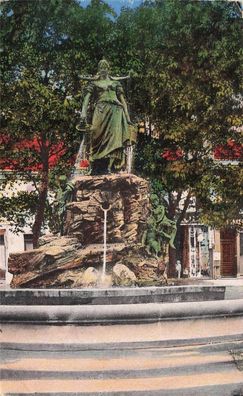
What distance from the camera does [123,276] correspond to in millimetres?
10836

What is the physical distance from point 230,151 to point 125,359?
13156mm

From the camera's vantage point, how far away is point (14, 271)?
11344mm

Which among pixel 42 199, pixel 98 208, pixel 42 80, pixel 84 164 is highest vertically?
pixel 42 80

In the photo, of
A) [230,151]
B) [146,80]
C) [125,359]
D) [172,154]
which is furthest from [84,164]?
[125,359]

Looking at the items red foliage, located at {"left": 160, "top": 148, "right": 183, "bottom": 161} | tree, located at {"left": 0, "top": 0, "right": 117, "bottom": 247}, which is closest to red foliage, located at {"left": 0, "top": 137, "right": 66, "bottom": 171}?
tree, located at {"left": 0, "top": 0, "right": 117, "bottom": 247}

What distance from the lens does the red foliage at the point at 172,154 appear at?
1816 cm

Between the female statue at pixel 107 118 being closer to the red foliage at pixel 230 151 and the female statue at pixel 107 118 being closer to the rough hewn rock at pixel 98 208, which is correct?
the rough hewn rock at pixel 98 208

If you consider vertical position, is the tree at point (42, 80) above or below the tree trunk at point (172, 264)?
above

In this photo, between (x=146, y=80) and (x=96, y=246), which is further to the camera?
(x=146, y=80)

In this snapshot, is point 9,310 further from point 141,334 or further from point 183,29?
point 183,29

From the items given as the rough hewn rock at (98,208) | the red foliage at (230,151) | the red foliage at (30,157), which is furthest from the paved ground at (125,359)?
the red foliage at (230,151)

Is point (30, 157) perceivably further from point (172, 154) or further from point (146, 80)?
point (172, 154)

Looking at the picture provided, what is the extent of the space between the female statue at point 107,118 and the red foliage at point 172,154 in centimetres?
643

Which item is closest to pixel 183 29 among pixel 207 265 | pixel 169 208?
pixel 169 208
